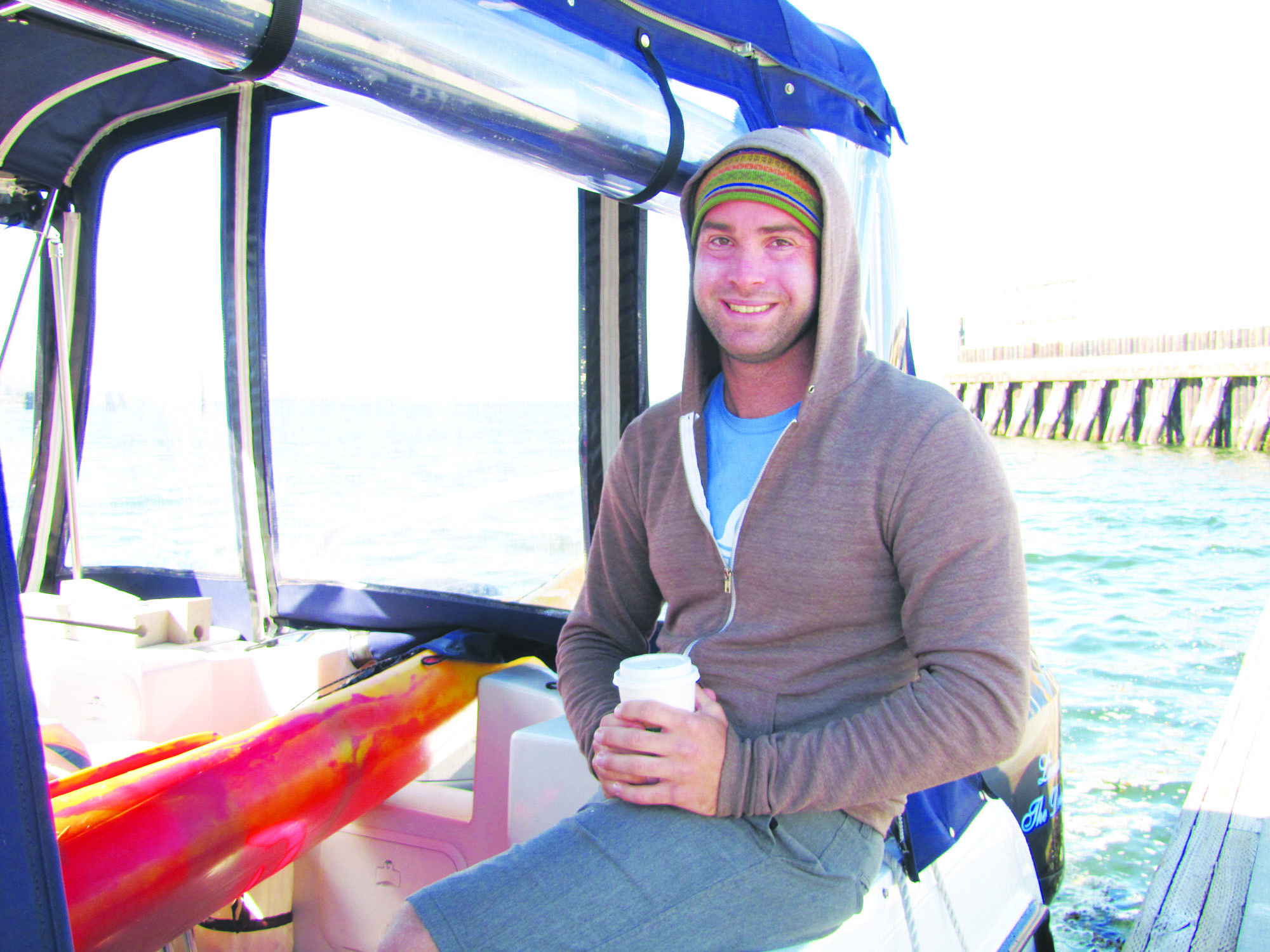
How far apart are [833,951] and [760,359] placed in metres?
0.96

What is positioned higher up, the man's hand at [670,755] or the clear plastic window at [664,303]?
the clear plastic window at [664,303]

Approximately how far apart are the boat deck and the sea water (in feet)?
1.65

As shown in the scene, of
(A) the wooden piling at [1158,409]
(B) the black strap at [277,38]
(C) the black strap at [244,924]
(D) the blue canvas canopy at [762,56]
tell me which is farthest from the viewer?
(A) the wooden piling at [1158,409]

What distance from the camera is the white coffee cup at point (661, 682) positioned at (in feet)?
4.25

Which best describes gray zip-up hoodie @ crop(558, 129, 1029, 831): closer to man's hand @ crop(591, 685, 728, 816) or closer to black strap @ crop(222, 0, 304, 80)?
man's hand @ crop(591, 685, 728, 816)

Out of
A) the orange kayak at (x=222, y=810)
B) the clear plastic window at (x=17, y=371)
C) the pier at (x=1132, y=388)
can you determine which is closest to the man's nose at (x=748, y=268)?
the orange kayak at (x=222, y=810)

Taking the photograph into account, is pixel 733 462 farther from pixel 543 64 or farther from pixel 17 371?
pixel 17 371

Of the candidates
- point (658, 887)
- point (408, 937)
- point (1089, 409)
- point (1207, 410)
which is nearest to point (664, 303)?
point (658, 887)

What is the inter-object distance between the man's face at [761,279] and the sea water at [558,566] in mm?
1646

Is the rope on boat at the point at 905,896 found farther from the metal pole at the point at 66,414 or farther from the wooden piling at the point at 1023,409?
the wooden piling at the point at 1023,409

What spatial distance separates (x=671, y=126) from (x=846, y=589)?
1211mm

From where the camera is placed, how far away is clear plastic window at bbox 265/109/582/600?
10.4 feet

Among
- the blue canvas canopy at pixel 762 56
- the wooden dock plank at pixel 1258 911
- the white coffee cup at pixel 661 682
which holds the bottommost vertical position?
the wooden dock plank at pixel 1258 911

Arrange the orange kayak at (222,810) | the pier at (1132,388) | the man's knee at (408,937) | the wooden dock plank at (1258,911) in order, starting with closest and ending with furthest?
the man's knee at (408,937)
the orange kayak at (222,810)
the wooden dock plank at (1258,911)
the pier at (1132,388)
